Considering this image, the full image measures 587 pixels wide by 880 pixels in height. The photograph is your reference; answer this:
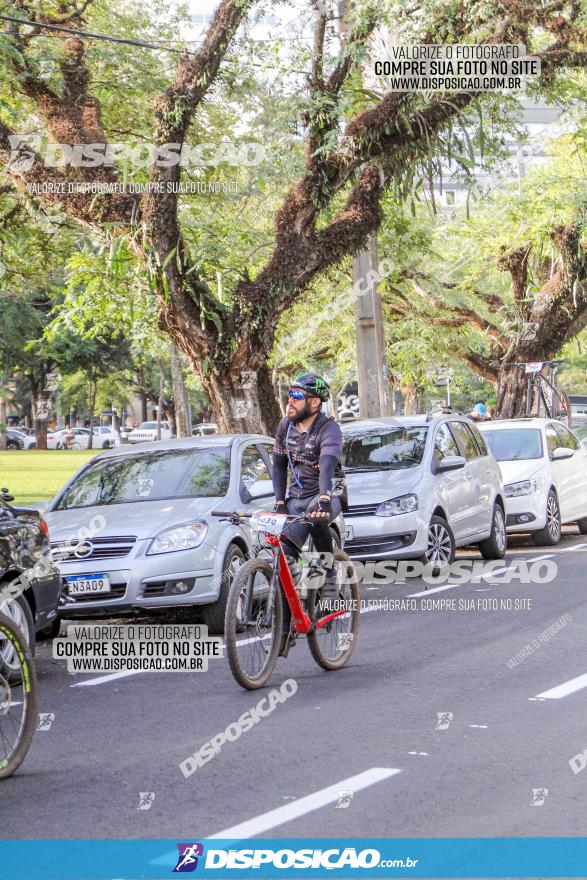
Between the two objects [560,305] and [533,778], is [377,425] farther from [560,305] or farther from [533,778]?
[560,305]

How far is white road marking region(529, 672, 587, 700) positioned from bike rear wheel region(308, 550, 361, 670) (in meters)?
1.52

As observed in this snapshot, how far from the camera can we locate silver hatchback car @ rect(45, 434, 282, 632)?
9516mm

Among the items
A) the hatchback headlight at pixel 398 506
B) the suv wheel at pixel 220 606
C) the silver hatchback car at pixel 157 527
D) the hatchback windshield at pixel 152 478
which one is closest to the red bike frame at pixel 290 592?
the silver hatchback car at pixel 157 527

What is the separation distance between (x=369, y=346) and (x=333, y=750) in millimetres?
13951

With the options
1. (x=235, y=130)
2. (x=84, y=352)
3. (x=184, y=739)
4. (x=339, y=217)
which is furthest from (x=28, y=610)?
(x=84, y=352)

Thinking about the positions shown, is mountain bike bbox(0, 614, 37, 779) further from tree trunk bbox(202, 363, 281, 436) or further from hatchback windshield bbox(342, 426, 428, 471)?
tree trunk bbox(202, 363, 281, 436)

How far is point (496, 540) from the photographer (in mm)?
15203

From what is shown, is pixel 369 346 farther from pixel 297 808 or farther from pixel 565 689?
pixel 297 808

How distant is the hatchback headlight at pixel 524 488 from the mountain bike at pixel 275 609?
27.8ft

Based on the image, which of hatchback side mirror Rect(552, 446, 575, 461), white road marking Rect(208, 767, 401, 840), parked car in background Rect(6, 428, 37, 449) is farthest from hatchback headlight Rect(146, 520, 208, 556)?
parked car in background Rect(6, 428, 37, 449)

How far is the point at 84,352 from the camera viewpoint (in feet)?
180

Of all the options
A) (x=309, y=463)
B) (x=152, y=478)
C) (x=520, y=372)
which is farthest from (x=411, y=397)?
(x=309, y=463)

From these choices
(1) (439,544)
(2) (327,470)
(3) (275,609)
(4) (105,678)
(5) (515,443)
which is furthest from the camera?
(5) (515,443)

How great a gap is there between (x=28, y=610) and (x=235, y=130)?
16531 millimetres
